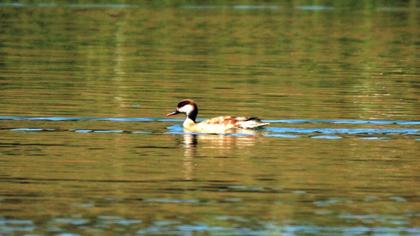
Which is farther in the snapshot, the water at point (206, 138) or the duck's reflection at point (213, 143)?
the duck's reflection at point (213, 143)

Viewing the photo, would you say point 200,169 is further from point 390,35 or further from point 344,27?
point 344,27

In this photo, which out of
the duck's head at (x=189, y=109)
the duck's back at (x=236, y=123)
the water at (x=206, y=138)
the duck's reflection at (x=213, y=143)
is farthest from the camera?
the duck's head at (x=189, y=109)

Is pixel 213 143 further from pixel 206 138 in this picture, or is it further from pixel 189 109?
pixel 189 109

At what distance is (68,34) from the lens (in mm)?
52625

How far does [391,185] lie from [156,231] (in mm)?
4616

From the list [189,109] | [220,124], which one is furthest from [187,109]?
[220,124]

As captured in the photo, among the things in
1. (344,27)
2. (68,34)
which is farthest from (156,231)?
(344,27)

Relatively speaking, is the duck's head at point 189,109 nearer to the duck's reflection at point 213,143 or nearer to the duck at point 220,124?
the duck at point 220,124

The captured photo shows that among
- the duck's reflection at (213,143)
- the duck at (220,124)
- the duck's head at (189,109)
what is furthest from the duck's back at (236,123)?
the duck's head at (189,109)

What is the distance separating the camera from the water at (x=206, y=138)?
55.2ft

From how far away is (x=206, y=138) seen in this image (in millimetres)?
25000

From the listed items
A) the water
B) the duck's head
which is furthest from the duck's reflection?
the duck's head

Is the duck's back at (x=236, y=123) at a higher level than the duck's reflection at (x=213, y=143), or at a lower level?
higher

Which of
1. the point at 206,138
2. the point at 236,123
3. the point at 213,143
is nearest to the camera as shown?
the point at 213,143
